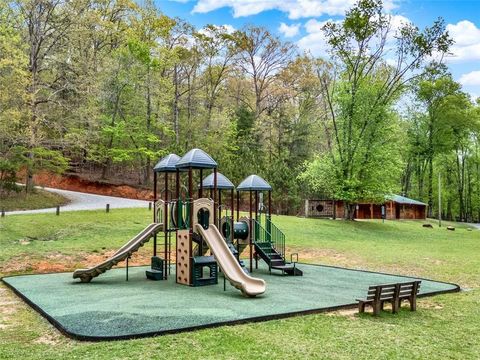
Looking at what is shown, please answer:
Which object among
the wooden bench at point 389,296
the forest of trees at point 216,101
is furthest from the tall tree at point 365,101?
the wooden bench at point 389,296

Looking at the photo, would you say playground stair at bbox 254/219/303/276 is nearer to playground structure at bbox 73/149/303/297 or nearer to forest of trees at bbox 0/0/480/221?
playground structure at bbox 73/149/303/297

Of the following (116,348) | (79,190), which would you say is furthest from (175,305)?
(79,190)

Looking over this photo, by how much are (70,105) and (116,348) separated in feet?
80.5

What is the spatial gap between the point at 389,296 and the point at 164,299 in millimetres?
4815

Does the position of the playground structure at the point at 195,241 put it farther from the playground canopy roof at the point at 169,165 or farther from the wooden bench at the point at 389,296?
the wooden bench at the point at 389,296

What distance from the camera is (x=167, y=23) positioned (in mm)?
39031

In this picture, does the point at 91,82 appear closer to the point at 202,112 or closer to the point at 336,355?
the point at 202,112

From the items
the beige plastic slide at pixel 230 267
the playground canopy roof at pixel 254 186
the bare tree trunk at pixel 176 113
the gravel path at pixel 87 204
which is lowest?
the beige plastic slide at pixel 230 267

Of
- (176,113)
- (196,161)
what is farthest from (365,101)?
(196,161)

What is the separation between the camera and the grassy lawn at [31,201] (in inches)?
1017

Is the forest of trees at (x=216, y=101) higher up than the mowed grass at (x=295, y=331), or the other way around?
the forest of trees at (x=216, y=101)

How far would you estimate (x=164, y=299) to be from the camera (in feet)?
33.9

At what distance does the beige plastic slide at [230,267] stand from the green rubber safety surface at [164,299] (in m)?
0.24

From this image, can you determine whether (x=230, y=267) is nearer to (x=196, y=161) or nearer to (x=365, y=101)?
(x=196, y=161)
